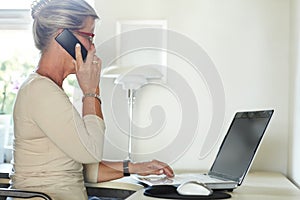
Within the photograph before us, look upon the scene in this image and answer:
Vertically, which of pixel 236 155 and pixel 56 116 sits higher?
pixel 56 116

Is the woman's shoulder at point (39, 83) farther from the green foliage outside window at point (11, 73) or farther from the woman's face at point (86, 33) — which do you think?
the green foliage outside window at point (11, 73)

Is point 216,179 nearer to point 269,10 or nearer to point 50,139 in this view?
point 50,139

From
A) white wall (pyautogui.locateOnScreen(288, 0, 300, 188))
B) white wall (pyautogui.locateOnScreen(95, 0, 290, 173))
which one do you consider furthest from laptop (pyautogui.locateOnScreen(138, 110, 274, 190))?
white wall (pyautogui.locateOnScreen(95, 0, 290, 173))

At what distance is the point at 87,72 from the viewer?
170 cm

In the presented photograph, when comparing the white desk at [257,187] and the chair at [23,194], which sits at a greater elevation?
the chair at [23,194]

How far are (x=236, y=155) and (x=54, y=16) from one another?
902 millimetres

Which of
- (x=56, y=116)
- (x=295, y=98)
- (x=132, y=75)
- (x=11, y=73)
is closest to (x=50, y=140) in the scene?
(x=56, y=116)

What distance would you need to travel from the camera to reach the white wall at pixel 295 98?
2.20 meters

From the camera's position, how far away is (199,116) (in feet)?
8.41

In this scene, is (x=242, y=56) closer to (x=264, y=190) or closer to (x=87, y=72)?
(x=264, y=190)

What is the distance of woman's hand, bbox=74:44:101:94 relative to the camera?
5.56 ft

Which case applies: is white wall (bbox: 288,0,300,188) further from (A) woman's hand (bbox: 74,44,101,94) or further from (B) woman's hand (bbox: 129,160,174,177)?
(A) woman's hand (bbox: 74,44,101,94)

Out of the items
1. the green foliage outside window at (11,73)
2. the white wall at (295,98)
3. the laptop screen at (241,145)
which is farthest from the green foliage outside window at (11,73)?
the white wall at (295,98)

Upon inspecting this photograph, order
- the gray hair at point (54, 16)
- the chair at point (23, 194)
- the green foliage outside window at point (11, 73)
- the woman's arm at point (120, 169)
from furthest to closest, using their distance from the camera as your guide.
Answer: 1. the green foliage outside window at point (11, 73)
2. the woman's arm at point (120, 169)
3. the gray hair at point (54, 16)
4. the chair at point (23, 194)
